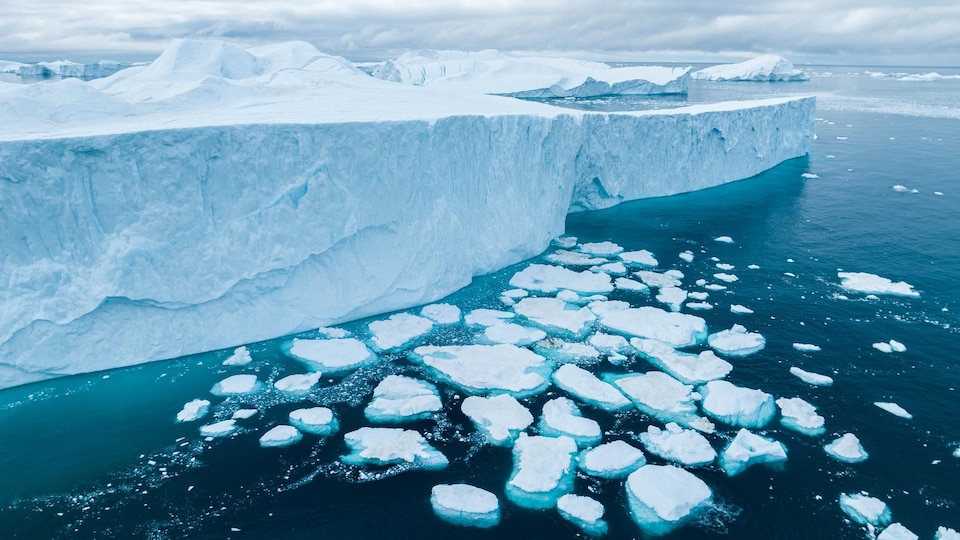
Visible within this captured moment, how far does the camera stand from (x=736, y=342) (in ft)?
28.4

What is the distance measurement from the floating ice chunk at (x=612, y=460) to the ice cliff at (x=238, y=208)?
461 centimetres

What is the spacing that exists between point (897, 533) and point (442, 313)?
6412mm

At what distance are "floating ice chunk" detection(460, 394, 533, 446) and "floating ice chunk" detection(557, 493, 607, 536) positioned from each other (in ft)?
3.60

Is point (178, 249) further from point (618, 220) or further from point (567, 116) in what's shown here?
point (618, 220)

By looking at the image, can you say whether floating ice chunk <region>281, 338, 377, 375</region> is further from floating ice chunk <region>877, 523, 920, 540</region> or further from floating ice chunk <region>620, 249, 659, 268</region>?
floating ice chunk <region>620, 249, 659, 268</region>

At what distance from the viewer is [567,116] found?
1285 centimetres

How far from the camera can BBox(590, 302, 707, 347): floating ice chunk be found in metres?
8.88

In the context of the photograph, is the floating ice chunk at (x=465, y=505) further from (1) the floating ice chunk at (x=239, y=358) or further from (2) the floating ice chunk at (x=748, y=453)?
(1) the floating ice chunk at (x=239, y=358)

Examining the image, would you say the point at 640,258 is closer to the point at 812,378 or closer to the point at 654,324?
the point at 654,324

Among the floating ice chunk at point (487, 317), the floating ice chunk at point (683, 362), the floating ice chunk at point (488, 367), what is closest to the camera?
the floating ice chunk at point (488, 367)

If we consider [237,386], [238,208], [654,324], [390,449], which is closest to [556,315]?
[654,324]

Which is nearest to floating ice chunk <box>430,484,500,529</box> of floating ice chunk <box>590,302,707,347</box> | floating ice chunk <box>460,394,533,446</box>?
floating ice chunk <box>460,394,533,446</box>

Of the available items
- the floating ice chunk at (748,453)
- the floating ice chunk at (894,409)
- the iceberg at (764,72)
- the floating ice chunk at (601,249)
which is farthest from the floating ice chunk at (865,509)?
the iceberg at (764,72)

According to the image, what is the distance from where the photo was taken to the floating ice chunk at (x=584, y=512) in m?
5.42
